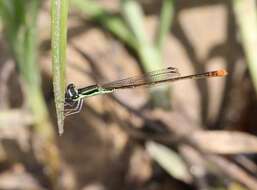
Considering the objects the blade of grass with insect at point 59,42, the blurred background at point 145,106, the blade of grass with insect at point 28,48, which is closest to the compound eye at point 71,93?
the blade of grass with insect at point 28,48

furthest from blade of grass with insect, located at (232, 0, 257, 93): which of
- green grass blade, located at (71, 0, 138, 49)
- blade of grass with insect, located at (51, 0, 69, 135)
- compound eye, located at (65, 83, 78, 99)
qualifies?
blade of grass with insect, located at (51, 0, 69, 135)

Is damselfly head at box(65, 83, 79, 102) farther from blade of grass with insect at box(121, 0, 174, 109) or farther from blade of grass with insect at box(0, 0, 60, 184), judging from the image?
blade of grass with insect at box(121, 0, 174, 109)

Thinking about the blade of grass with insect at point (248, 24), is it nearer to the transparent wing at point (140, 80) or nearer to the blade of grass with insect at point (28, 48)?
the transparent wing at point (140, 80)

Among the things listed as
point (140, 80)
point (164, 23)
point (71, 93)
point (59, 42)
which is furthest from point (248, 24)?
point (59, 42)

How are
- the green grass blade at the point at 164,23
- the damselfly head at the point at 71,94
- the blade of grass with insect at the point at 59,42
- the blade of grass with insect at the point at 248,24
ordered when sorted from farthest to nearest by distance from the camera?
A: the green grass blade at the point at 164,23
the blade of grass with insect at the point at 248,24
the damselfly head at the point at 71,94
the blade of grass with insect at the point at 59,42

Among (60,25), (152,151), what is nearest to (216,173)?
(152,151)

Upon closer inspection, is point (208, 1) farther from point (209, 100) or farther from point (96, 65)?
point (96, 65)
